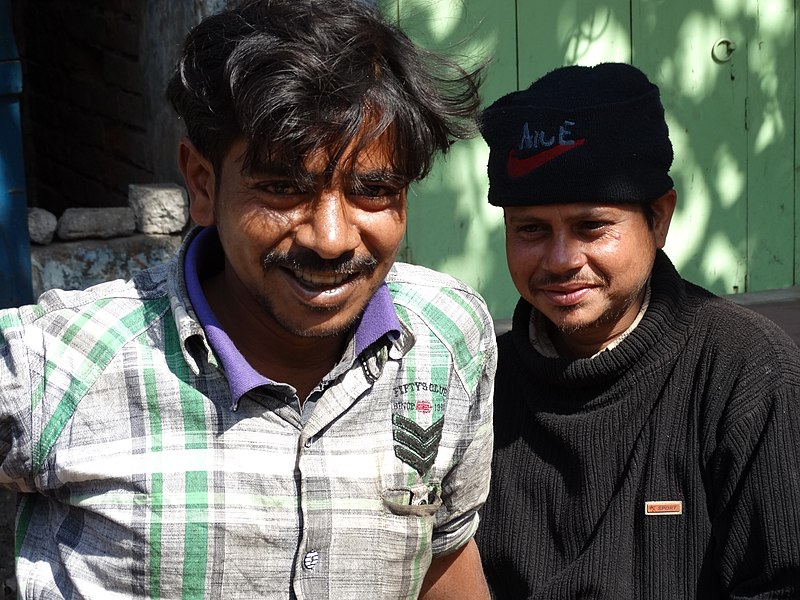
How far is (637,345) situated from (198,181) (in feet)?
3.47

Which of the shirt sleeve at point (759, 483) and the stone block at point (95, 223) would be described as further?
the stone block at point (95, 223)

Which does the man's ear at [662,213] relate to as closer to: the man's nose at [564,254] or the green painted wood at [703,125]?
the man's nose at [564,254]

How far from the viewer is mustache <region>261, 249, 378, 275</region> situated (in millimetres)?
1728

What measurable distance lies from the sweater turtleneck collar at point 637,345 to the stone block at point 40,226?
1.88 meters

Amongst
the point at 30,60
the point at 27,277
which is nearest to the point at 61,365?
the point at 27,277

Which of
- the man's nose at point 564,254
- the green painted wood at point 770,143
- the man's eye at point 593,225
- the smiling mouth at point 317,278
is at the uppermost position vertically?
the green painted wood at point 770,143

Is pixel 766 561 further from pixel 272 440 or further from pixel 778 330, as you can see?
pixel 272 440

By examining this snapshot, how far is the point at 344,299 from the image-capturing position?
1.78 meters

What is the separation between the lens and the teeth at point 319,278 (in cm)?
174

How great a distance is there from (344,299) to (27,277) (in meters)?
2.01

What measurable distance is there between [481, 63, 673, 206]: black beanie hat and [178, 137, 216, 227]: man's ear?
834mm

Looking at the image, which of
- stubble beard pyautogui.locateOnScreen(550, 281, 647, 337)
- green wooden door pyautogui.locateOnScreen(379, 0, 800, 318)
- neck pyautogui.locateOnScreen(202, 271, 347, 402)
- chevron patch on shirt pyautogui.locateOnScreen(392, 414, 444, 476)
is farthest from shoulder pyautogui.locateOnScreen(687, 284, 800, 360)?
green wooden door pyautogui.locateOnScreen(379, 0, 800, 318)

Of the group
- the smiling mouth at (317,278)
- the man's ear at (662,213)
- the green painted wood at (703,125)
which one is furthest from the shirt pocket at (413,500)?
the green painted wood at (703,125)

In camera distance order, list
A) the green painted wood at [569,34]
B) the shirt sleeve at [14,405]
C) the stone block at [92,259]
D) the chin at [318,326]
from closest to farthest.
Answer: the shirt sleeve at [14,405] < the chin at [318,326] < the stone block at [92,259] < the green painted wood at [569,34]
